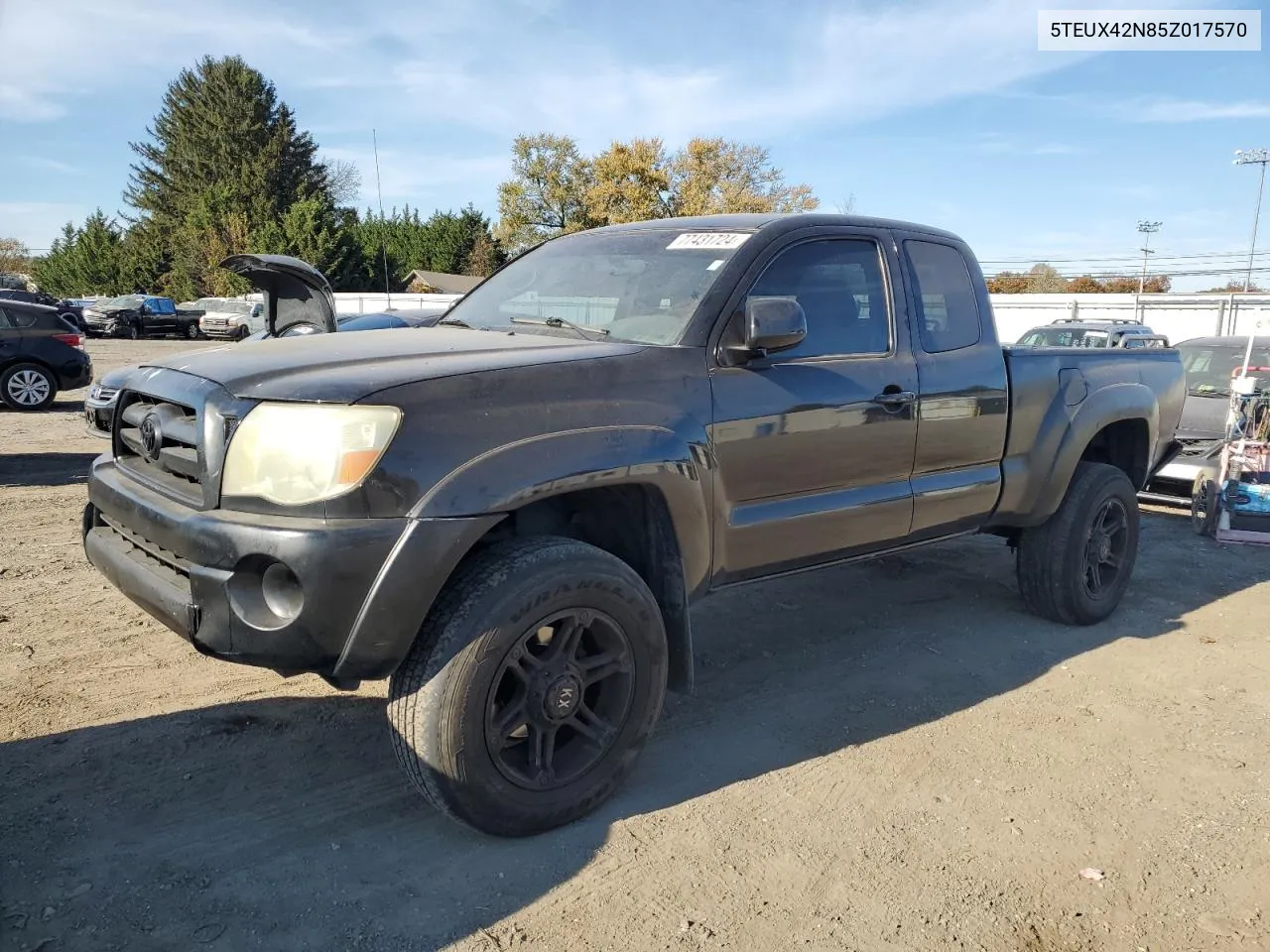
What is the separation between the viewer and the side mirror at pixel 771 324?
3.21m

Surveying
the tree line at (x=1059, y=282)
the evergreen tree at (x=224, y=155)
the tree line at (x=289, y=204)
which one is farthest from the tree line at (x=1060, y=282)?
the evergreen tree at (x=224, y=155)

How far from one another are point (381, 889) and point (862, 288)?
→ 286 centimetres

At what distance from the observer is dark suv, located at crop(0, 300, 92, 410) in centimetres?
1305

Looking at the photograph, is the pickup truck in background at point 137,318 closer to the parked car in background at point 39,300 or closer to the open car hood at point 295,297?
the parked car in background at point 39,300

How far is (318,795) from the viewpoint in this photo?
3156mm

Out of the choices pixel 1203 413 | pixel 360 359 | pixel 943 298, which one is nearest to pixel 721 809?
pixel 360 359

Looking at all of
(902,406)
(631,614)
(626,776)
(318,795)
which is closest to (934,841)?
(626,776)

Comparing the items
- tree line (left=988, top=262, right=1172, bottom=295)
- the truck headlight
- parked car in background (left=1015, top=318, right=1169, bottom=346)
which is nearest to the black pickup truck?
the truck headlight

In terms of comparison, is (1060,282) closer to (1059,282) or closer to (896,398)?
(1059,282)

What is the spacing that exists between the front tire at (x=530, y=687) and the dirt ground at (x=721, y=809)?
0.20 meters

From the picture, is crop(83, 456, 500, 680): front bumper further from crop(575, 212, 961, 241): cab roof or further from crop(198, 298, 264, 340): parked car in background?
crop(198, 298, 264, 340): parked car in background

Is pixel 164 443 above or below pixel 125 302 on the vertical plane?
below

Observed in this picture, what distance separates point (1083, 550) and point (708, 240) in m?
2.72

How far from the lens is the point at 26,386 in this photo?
13180 mm
